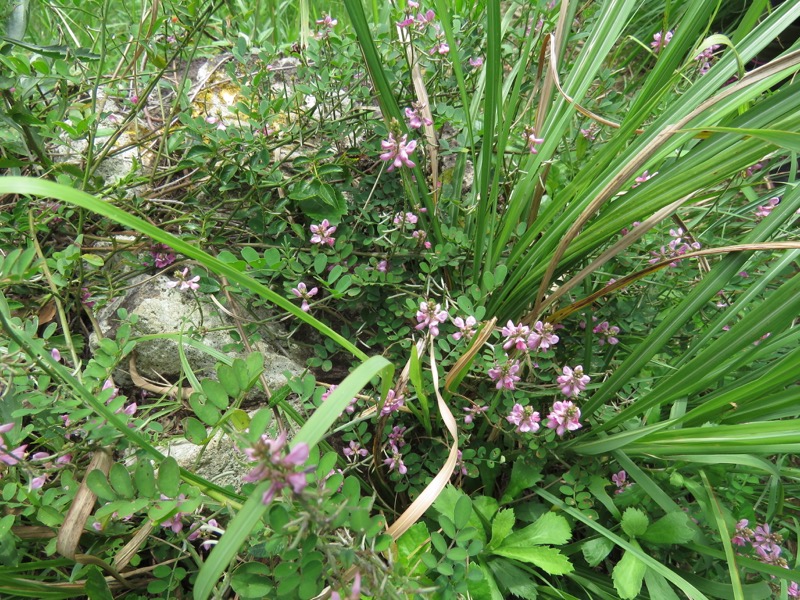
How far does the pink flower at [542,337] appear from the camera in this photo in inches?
43.0

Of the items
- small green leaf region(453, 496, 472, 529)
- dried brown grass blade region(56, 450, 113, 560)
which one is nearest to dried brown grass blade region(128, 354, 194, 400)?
dried brown grass blade region(56, 450, 113, 560)

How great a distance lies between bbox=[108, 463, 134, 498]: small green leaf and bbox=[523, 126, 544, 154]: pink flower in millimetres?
1066

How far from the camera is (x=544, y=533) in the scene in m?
1.13

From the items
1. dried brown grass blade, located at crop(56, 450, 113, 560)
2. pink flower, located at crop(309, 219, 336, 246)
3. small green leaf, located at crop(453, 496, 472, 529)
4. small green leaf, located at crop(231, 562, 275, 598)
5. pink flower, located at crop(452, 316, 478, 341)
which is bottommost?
dried brown grass blade, located at crop(56, 450, 113, 560)

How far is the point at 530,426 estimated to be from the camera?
1.08 m

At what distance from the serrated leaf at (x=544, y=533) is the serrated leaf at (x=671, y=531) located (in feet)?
0.61

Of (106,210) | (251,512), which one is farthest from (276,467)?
(106,210)

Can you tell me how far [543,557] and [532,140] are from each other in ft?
3.00

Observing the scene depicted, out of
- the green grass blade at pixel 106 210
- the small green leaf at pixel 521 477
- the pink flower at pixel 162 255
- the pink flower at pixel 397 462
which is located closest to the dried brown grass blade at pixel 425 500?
the pink flower at pixel 397 462

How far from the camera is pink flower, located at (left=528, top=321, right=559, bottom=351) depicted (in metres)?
1.09

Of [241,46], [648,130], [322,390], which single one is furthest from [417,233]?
[241,46]

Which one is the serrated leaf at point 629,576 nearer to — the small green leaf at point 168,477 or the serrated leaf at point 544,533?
the serrated leaf at point 544,533

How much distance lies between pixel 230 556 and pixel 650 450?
861mm

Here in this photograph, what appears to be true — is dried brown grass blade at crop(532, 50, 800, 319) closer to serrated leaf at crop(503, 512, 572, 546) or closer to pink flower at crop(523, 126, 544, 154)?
pink flower at crop(523, 126, 544, 154)
